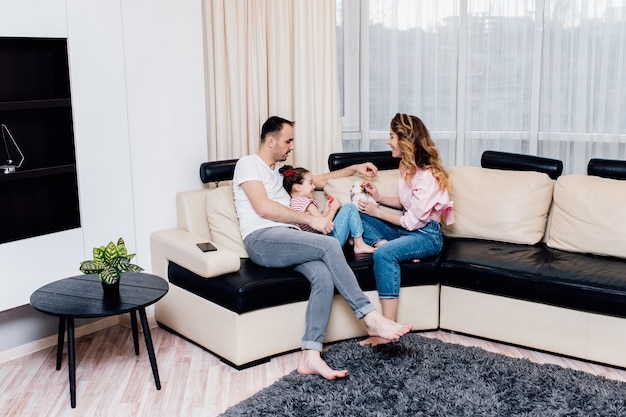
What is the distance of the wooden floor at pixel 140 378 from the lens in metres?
2.88

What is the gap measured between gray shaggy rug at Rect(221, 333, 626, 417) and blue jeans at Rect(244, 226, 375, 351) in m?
0.20

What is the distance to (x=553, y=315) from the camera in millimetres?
3275

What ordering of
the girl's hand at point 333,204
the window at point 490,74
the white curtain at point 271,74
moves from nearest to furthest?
the girl's hand at point 333,204, the white curtain at point 271,74, the window at point 490,74

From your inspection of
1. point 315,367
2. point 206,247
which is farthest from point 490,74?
point 315,367

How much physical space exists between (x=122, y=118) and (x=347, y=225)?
1.29 meters

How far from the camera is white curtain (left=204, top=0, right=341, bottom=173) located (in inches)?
164

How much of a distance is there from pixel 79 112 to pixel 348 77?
82.4 inches

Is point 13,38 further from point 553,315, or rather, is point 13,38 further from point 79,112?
point 553,315

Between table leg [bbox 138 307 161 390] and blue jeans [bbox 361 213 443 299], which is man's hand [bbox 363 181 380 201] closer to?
blue jeans [bbox 361 213 443 299]

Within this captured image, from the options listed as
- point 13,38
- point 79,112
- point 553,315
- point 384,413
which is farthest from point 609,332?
point 13,38

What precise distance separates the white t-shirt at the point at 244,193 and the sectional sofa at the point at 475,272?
0.42ft

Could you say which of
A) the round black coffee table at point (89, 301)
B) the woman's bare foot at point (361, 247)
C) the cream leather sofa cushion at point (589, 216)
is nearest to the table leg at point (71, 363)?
the round black coffee table at point (89, 301)

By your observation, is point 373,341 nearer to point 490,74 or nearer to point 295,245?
point 295,245

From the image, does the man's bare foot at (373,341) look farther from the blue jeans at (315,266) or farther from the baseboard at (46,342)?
the baseboard at (46,342)
